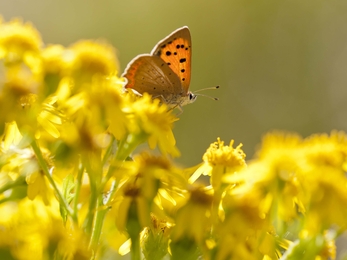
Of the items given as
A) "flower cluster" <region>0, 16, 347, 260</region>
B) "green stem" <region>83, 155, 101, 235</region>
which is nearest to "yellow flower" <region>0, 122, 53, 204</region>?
"flower cluster" <region>0, 16, 347, 260</region>

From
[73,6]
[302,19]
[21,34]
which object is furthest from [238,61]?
[21,34]

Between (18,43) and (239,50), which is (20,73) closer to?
(18,43)

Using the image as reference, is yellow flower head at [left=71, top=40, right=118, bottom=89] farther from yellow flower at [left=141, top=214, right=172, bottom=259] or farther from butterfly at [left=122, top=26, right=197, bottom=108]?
yellow flower at [left=141, top=214, right=172, bottom=259]

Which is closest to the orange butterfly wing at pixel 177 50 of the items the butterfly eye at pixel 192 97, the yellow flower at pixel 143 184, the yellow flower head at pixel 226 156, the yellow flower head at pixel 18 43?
the butterfly eye at pixel 192 97

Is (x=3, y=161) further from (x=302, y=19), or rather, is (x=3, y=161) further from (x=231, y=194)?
(x=302, y=19)

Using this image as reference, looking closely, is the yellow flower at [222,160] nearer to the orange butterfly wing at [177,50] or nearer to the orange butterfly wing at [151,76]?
the orange butterfly wing at [151,76]

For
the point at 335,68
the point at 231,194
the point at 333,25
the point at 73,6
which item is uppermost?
the point at 231,194

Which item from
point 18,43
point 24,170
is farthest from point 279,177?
point 18,43
